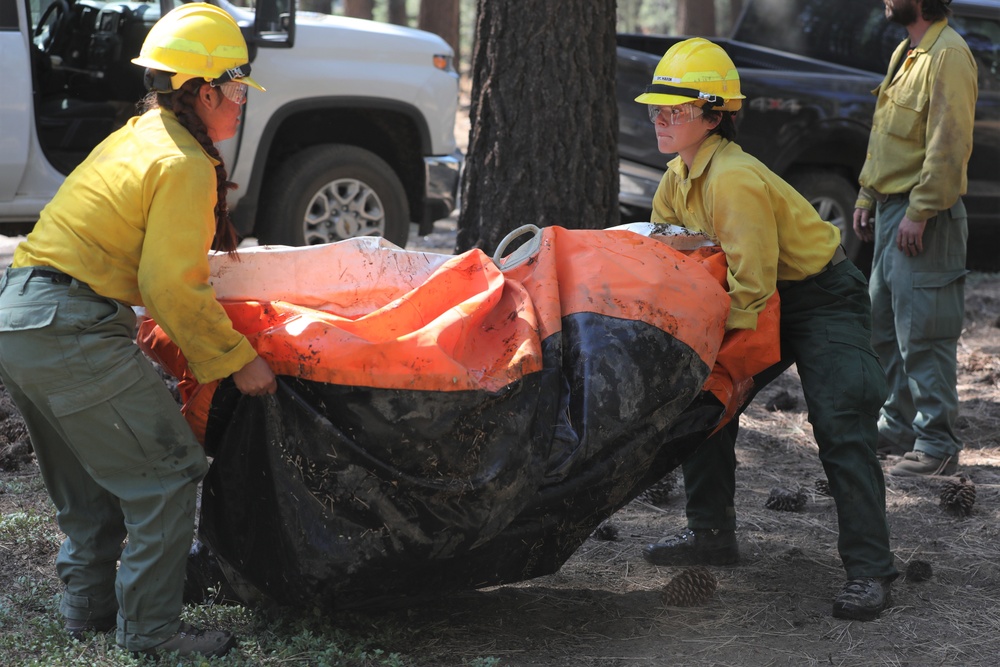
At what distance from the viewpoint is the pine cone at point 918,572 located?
4051 mm

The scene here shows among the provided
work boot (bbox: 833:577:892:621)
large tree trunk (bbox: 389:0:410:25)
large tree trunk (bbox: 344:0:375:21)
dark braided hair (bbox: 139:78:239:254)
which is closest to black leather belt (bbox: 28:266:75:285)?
dark braided hair (bbox: 139:78:239:254)

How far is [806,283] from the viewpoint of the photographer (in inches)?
150

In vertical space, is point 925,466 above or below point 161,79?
below

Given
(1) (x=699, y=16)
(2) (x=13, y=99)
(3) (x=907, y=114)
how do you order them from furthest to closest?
(1) (x=699, y=16) < (2) (x=13, y=99) < (3) (x=907, y=114)

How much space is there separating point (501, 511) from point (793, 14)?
7924mm

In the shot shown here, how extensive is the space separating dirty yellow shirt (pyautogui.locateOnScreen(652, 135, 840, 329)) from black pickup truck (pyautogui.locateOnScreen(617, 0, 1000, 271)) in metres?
4.01

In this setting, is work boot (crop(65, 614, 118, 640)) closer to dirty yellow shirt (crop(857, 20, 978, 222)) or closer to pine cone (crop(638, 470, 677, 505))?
pine cone (crop(638, 470, 677, 505))

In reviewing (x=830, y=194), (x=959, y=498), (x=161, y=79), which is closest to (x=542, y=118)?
(x=959, y=498)

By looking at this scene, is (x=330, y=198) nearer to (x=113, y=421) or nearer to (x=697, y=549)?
(x=697, y=549)

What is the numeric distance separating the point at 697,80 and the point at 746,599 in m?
1.79

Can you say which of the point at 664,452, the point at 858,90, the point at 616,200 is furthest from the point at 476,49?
the point at 858,90

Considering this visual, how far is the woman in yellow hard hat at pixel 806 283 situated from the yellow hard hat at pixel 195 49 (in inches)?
52.6

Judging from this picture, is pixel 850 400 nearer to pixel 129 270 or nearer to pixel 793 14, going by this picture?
pixel 129 270

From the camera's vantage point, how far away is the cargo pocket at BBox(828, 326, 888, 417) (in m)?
3.67
